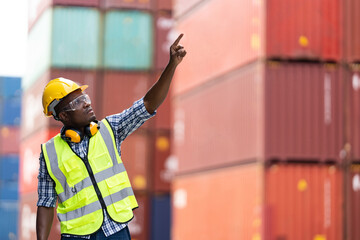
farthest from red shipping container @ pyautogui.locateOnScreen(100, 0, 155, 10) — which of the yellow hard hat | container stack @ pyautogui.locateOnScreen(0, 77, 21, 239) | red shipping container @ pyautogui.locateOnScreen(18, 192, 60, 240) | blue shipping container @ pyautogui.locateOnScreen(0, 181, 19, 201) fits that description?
the yellow hard hat

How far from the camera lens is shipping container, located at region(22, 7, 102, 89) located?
24.5m

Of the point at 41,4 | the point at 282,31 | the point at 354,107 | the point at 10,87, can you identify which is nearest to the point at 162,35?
the point at 41,4

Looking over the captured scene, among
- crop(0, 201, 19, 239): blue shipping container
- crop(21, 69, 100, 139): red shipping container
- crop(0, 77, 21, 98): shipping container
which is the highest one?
crop(0, 77, 21, 98): shipping container

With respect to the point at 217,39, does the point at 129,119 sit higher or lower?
lower

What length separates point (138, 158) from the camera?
24922 mm

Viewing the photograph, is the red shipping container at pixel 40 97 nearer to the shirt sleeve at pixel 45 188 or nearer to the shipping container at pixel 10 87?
the shipping container at pixel 10 87

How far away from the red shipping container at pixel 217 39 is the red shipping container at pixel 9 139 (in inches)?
829

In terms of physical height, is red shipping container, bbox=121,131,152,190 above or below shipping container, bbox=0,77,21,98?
below

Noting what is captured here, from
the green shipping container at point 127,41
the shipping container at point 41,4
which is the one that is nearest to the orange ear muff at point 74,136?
the shipping container at point 41,4

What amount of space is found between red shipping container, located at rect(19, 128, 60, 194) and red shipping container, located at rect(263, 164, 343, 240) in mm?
10501

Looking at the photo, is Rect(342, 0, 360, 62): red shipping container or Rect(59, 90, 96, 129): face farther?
Rect(342, 0, 360, 62): red shipping container

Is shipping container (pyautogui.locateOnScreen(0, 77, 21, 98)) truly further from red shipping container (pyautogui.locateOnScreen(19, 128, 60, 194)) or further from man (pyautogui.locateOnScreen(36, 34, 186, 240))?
man (pyautogui.locateOnScreen(36, 34, 186, 240))

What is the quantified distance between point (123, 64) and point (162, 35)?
1.69 m

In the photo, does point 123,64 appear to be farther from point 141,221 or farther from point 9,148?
point 9,148
